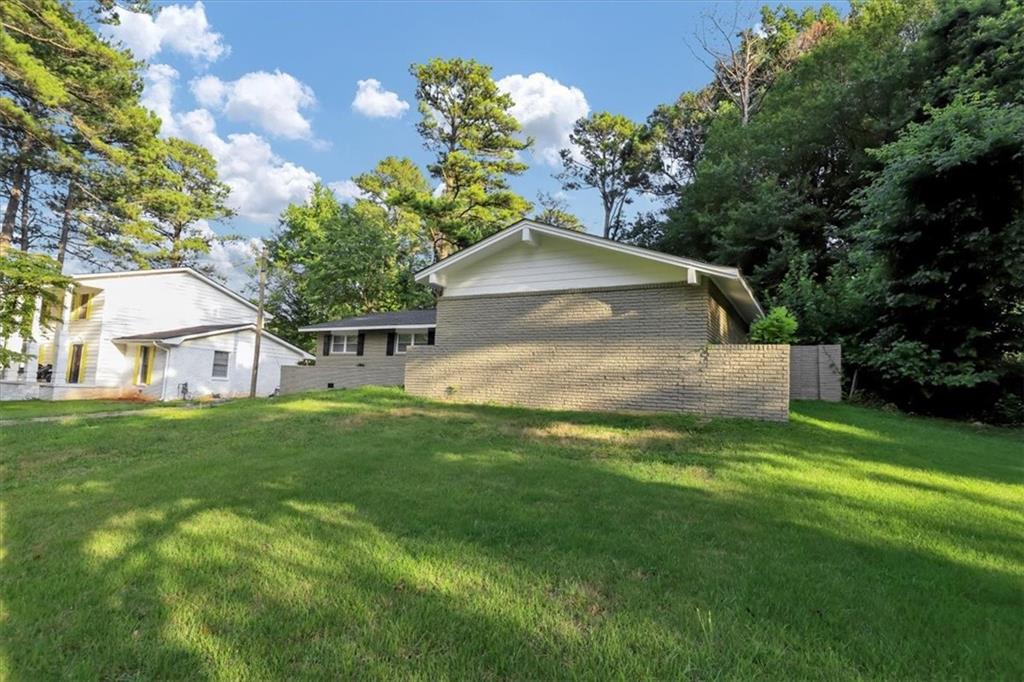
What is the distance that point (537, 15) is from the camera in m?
12.5

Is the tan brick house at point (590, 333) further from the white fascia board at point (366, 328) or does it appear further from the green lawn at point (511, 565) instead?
the white fascia board at point (366, 328)

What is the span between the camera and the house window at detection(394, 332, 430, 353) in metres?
19.3

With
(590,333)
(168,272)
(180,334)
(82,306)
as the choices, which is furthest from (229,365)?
(590,333)

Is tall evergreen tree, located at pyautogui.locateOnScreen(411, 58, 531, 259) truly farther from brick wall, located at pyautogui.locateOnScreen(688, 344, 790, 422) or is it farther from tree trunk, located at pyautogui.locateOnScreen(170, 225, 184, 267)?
brick wall, located at pyautogui.locateOnScreen(688, 344, 790, 422)

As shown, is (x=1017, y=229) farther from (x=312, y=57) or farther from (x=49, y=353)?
(x=49, y=353)

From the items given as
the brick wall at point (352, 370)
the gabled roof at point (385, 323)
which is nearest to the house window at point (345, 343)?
the brick wall at point (352, 370)

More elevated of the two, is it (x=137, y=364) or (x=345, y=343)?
(x=345, y=343)

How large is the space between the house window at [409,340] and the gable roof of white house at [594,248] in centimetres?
633

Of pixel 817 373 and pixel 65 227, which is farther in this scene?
pixel 65 227

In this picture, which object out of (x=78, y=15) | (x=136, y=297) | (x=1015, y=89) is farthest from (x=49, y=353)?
(x=1015, y=89)

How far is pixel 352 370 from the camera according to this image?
19688mm

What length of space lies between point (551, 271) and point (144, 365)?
18882 mm

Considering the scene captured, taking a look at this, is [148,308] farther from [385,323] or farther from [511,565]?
[511,565]

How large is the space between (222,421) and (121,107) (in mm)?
17864
